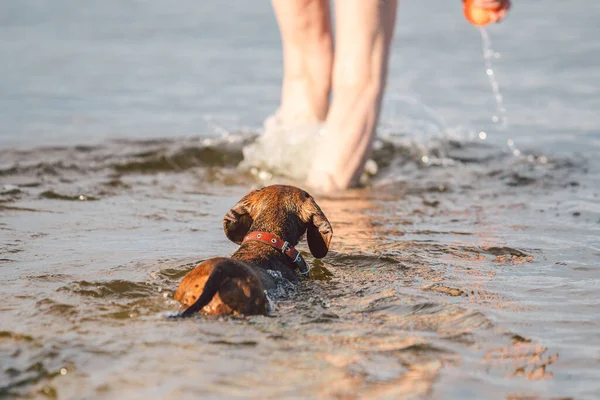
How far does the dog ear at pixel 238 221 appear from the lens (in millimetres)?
4445

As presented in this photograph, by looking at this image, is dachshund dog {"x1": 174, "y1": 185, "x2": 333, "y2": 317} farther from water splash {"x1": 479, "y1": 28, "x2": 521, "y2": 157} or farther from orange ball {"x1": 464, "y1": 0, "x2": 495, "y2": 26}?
water splash {"x1": 479, "y1": 28, "x2": 521, "y2": 157}

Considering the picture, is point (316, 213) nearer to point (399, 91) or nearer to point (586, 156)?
point (586, 156)

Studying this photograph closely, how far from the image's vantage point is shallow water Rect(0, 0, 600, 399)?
3.18 meters

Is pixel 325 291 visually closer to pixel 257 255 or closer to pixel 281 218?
pixel 257 255

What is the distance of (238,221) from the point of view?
14.7 feet

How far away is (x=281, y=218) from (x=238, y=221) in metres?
0.23

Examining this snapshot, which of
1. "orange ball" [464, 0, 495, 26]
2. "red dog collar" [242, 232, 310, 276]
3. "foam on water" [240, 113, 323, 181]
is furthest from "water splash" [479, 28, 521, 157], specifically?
"red dog collar" [242, 232, 310, 276]

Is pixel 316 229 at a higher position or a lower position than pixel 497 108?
A: lower

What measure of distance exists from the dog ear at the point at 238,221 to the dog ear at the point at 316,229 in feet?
0.93

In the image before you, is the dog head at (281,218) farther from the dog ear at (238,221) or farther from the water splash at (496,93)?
the water splash at (496,93)

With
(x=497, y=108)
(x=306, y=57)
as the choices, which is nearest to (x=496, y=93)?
(x=497, y=108)

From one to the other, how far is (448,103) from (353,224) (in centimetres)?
401

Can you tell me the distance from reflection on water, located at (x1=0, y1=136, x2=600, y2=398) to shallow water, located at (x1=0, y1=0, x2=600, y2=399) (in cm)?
1

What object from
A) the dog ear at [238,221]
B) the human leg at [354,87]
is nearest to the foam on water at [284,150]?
the human leg at [354,87]
